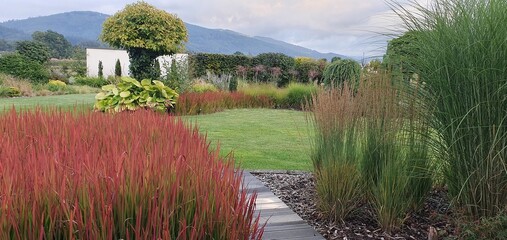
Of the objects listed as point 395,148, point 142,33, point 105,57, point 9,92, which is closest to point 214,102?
point 142,33

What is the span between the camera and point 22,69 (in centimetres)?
2092

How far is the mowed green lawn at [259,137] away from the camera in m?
5.47

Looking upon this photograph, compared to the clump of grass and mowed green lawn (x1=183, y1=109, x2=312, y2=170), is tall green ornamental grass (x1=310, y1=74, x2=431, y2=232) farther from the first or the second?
mowed green lawn (x1=183, y1=109, x2=312, y2=170)

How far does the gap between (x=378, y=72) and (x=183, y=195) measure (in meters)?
2.00

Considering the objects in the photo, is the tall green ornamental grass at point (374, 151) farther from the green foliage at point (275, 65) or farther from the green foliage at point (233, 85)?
the green foliage at point (275, 65)

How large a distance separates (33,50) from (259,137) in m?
26.2

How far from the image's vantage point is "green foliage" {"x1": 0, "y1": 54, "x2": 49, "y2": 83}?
68.2 ft

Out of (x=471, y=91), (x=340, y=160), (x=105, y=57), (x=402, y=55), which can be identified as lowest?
(x=340, y=160)

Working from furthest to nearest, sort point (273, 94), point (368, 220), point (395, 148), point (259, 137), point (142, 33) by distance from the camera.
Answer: point (273, 94) → point (142, 33) → point (259, 137) → point (368, 220) → point (395, 148)

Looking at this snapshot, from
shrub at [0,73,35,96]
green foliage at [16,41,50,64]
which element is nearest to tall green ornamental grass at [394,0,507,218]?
shrub at [0,73,35,96]

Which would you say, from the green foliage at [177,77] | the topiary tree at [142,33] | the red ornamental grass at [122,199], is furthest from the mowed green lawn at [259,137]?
the topiary tree at [142,33]

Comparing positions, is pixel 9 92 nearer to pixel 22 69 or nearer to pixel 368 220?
pixel 22 69

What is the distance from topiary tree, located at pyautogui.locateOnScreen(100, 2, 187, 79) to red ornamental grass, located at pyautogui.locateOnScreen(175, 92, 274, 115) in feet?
4.47

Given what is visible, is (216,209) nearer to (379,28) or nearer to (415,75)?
(415,75)
